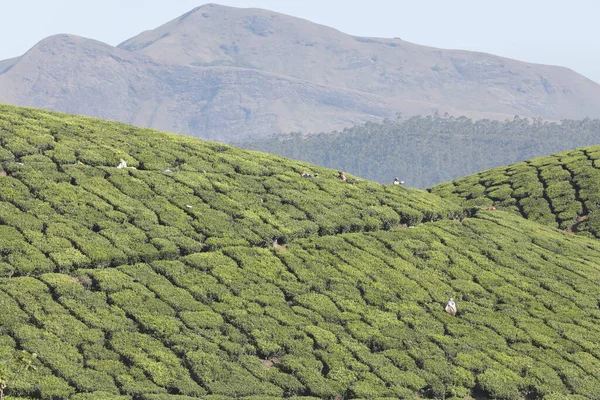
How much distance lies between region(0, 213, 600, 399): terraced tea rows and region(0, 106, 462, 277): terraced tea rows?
6.13ft

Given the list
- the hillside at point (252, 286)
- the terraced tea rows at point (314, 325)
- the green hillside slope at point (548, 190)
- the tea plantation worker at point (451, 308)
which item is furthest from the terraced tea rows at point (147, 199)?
the tea plantation worker at point (451, 308)

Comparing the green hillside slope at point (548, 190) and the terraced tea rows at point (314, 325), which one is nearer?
the terraced tea rows at point (314, 325)

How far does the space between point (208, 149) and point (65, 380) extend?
35.1 m

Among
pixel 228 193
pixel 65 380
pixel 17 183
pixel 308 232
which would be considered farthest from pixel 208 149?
pixel 65 380

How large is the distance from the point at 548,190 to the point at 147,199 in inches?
1691

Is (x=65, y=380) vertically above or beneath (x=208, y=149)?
beneath

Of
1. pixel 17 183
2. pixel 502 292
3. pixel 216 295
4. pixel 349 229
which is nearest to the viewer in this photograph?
pixel 216 295

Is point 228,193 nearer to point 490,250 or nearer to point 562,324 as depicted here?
point 490,250

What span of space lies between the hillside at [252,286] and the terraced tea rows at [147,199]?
0.16m

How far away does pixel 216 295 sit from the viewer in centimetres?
4297

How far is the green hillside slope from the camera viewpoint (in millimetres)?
73375

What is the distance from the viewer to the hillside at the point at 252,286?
36.5 m

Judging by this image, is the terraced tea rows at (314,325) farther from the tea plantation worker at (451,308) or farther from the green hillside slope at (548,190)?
the green hillside slope at (548,190)

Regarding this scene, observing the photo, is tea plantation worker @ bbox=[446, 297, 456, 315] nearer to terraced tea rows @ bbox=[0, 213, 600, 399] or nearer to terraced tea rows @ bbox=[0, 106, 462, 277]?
terraced tea rows @ bbox=[0, 213, 600, 399]
